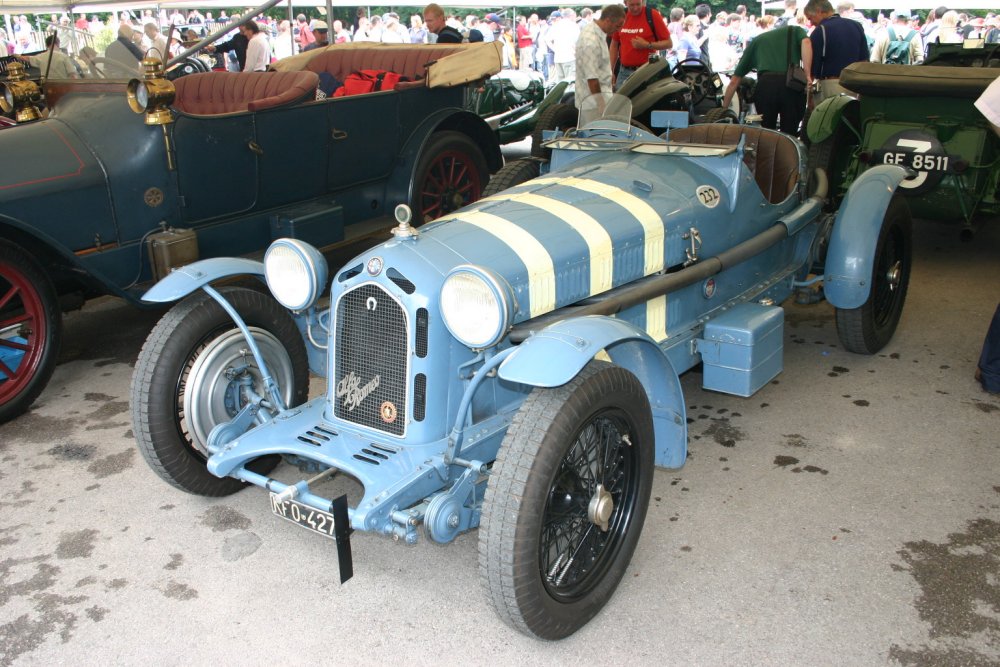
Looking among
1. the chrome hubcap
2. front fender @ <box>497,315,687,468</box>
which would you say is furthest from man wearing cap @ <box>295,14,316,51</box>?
the chrome hubcap

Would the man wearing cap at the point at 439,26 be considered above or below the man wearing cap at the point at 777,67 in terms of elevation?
above

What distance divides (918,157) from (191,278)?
488 cm

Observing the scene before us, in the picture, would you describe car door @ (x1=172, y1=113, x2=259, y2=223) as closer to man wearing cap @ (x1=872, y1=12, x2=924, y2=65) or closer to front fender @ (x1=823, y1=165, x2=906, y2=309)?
front fender @ (x1=823, y1=165, x2=906, y2=309)

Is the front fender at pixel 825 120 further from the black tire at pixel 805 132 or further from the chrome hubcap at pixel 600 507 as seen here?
the chrome hubcap at pixel 600 507

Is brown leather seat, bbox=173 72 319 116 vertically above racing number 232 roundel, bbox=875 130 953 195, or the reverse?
brown leather seat, bbox=173 72 319 116

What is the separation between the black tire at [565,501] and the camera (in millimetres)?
2213

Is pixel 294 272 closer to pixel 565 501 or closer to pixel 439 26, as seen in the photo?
pixel 565 501

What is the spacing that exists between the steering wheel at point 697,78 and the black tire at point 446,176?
301 cm

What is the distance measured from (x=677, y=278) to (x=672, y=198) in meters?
0.41

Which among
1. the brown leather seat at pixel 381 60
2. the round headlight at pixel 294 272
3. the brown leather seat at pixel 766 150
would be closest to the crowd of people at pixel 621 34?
the brown leather seat at pixel 381 60

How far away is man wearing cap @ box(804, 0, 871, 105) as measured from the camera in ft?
23.8

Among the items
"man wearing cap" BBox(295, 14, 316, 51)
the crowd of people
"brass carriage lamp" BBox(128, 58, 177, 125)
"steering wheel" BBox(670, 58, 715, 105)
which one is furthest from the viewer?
"man wearing cap" BBox(295, 14, 316, 51)

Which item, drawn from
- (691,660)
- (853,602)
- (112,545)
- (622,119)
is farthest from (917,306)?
(112,545)

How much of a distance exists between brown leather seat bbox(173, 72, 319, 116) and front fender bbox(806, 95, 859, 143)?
12.0 ft
